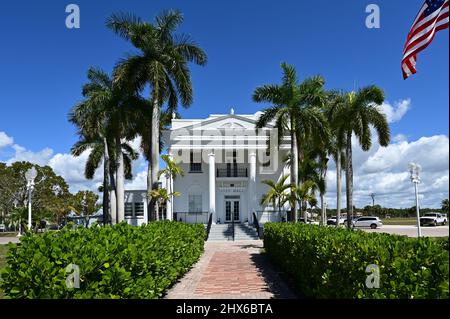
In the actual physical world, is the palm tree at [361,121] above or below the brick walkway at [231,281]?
above

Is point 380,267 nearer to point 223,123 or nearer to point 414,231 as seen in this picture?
point 223,123

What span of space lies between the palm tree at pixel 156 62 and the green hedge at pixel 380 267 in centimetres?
1247

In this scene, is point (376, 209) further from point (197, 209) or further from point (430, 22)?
point (430, 22)

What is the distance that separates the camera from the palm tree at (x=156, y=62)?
59.5 feet

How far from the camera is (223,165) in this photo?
105 ft

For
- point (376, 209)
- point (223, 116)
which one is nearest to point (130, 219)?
point (223, 116)

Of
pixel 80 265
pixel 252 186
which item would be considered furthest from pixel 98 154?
pixel 80 265

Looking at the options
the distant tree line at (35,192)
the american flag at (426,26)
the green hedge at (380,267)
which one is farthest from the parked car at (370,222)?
the american flag at (426,26)

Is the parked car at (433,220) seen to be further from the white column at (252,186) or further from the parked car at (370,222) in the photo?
the white column at (252,186)

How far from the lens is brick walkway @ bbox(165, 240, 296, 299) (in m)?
8.33

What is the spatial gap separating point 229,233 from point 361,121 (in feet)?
37.3

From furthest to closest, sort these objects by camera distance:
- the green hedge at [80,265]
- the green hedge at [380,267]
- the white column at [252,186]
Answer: the white column at [252,186], the green hedge at [80,265], the green hedge at [380,267]
